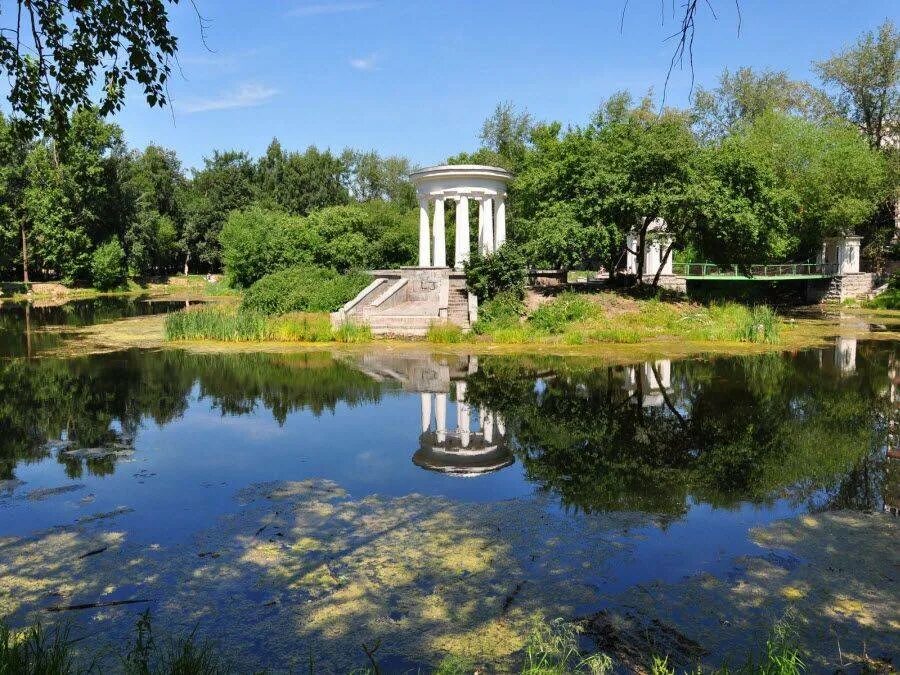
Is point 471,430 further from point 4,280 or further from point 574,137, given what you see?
point 4,280

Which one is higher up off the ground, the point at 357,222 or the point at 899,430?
the point at 357,222

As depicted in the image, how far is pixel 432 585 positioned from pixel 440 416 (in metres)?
6.91

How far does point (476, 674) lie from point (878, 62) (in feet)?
162

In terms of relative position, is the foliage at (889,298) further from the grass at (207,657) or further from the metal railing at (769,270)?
the grass at (207,657)

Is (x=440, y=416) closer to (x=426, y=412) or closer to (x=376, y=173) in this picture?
(x=426, y=412)

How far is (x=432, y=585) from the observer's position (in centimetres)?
633

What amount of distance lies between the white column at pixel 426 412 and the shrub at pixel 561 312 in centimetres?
983

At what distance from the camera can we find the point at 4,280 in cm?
5784

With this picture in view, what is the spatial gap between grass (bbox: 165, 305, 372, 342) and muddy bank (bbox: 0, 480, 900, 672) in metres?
15.4

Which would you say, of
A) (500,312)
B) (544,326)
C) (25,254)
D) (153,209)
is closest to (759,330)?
(544,326)

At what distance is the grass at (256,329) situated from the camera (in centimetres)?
2355

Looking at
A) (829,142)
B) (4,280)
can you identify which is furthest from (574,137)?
(4,280)

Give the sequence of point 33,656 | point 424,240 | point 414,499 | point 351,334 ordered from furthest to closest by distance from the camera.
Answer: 1. point 424,240
2. point 351,334
3. point 414,499
4. point 33,656

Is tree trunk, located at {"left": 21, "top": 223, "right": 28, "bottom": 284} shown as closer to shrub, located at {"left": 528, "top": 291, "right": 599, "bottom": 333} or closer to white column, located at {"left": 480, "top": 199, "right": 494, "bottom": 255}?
white column, located at {"left": 480, "top": 199, "right": 494, "bottom": 255}
